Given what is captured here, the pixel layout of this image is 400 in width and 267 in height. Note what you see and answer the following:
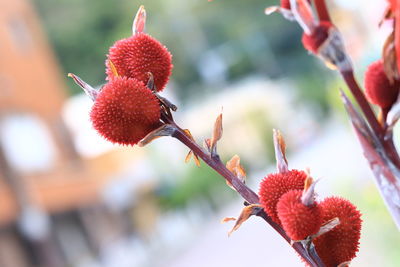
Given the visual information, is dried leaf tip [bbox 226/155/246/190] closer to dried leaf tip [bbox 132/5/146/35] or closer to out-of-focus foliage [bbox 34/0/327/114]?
dried leaf tip [bbox 132/5/146/35]

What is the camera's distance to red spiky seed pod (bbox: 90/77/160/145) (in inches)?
8.1

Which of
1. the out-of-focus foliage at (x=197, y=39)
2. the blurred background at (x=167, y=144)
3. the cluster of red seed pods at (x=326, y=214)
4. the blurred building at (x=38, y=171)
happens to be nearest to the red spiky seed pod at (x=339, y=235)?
the cluster of red seed pods at (x=326, y=214)

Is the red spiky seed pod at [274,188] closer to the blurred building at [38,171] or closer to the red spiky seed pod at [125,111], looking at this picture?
the red spiky seed pod at [125,111]

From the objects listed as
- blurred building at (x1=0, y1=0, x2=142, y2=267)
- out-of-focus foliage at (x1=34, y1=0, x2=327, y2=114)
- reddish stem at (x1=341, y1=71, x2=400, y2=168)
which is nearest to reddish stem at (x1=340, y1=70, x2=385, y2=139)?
reddish stem at (x1=341, y1=71, x2=400, y2=168)

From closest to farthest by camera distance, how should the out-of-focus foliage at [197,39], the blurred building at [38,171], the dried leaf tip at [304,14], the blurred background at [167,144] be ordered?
the dried leaf tip at [304,14] → the blurred background at [167,144] → the blurred building at [38,171] → the out-of-focus foliage at [197,39]

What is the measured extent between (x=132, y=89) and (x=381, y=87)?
80mm

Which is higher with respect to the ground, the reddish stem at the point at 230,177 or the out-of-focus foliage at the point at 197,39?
the out-of-focus foliage at the point at 197,39

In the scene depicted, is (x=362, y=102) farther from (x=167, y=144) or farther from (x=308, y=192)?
(x=167, y=144)

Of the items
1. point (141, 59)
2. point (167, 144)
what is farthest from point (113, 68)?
point (167, 144)

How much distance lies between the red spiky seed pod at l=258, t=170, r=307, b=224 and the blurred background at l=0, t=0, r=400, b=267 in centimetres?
136

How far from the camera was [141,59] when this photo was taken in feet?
0.73

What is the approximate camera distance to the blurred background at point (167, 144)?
4.19 metres

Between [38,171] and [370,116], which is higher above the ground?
[38,171]

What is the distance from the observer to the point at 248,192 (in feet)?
0.73
